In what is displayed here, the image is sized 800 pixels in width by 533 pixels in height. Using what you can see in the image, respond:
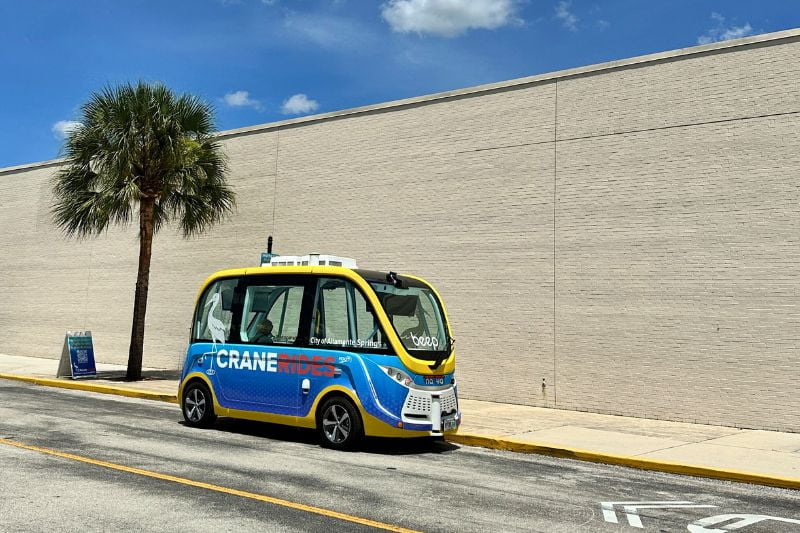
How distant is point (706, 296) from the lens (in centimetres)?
1475

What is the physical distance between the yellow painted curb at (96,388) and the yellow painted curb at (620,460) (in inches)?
296

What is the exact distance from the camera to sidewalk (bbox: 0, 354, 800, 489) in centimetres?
1011

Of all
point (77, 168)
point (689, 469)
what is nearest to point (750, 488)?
point (689, 469)

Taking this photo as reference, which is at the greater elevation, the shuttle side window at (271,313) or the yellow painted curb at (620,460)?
the shuttle side window at (271,313)

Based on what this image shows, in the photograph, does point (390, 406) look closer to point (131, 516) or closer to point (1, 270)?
point (131, 516)

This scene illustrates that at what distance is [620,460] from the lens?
34.6 ft

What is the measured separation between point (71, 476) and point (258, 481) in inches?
75.7

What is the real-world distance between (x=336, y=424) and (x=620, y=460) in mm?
3940

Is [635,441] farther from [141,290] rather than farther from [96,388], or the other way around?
[141,290]

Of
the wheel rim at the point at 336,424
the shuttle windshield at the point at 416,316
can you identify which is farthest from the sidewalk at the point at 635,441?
the wheel rim at the point at 336,424

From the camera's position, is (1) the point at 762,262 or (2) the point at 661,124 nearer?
(1) the point at 762,262

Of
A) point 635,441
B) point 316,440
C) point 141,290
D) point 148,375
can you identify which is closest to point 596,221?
point 635,441

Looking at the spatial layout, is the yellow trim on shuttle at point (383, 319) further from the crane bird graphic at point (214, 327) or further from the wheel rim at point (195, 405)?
the wheel rim at point (195, 405)

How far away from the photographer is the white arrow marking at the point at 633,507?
23.1 ft
